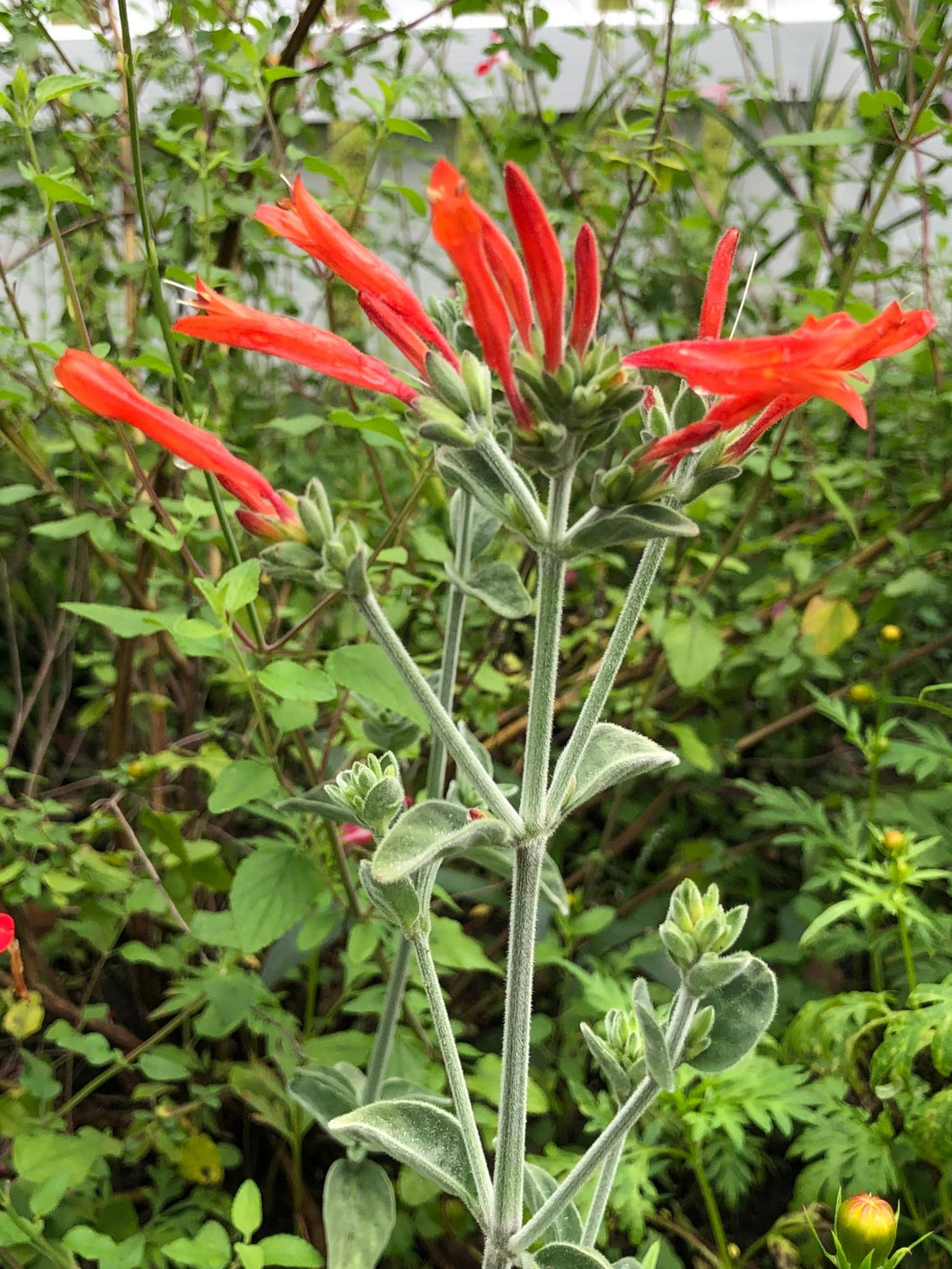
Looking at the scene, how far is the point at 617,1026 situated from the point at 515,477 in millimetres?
332

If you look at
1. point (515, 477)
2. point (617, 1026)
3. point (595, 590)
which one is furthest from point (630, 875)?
point (515, 477)

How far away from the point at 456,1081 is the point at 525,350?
368mm

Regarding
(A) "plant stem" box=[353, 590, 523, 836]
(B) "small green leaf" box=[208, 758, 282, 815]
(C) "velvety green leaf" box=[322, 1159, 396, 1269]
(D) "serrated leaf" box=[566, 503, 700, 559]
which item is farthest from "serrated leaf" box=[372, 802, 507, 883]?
(C) "velvety green leaf" box=[322, 1159, 396, 1269]

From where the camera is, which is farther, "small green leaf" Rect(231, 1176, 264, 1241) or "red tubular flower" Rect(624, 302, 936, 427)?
"small green leaf" Rect(231, 1176, 264, 1241)

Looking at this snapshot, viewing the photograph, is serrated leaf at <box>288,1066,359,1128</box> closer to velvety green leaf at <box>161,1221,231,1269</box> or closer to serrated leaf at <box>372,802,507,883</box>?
velvety green leaf at <box>161,1221,231,1269</box>

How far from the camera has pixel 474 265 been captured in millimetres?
389

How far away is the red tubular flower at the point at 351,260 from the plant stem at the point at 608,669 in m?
0.13

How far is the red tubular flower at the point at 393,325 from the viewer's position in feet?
1.52

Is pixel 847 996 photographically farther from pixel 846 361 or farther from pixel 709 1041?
pixel 846 361

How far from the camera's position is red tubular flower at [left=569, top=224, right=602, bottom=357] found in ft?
1.30

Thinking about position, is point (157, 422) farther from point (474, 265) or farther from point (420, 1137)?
point (420, 1137)

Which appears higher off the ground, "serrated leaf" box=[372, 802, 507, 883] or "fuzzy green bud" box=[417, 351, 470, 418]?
"fuzzy green bud" box=[417, 351, 470, 418]

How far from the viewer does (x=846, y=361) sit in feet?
1.31

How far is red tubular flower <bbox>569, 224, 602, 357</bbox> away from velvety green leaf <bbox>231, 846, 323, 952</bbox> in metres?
0.44
